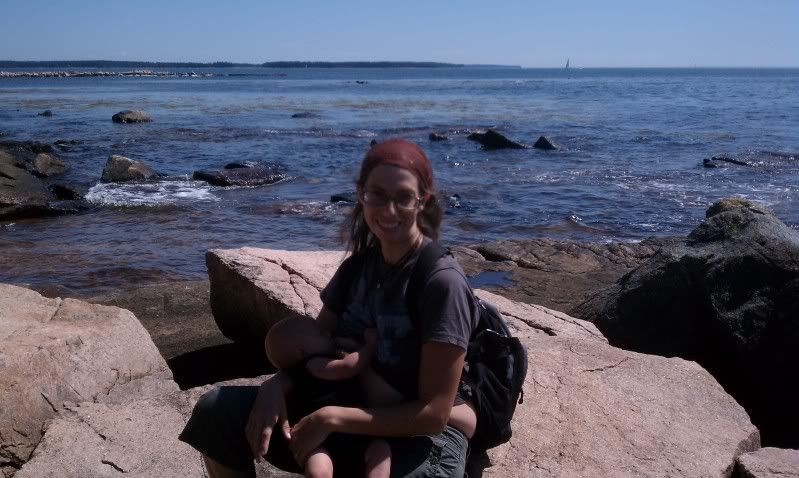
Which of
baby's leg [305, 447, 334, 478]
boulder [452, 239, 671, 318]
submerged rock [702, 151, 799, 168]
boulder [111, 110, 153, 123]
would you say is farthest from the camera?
boulder [111, 110, 153, 123]

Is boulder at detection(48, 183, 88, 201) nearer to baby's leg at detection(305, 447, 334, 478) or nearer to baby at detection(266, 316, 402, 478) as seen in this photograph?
baby at detection(266, 316, 402, 478)

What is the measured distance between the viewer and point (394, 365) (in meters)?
2.32

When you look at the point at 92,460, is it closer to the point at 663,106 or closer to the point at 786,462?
the point at 786,462

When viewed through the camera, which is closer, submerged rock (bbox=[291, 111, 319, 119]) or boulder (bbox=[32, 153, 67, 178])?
boulder (bbox=[32, 153, 67, 178])

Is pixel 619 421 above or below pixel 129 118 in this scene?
above

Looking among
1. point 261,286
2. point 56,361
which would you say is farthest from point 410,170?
point 261,286

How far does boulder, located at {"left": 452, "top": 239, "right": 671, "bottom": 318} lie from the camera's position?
25.7 feet

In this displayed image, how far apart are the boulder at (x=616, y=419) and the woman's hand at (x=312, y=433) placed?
96cm

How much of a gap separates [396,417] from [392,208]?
600 millimetres

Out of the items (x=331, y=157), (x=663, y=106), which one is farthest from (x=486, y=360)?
(x=663, y=106)

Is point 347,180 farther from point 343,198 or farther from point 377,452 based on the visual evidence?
point 377,452

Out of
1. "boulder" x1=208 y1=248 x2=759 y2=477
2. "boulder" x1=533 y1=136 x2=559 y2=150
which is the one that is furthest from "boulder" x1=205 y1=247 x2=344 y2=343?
"boulder" x1=533 y1=136 x2=559 y2=150

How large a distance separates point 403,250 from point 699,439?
163 cm

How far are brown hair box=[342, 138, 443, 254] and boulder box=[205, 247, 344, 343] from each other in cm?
220
